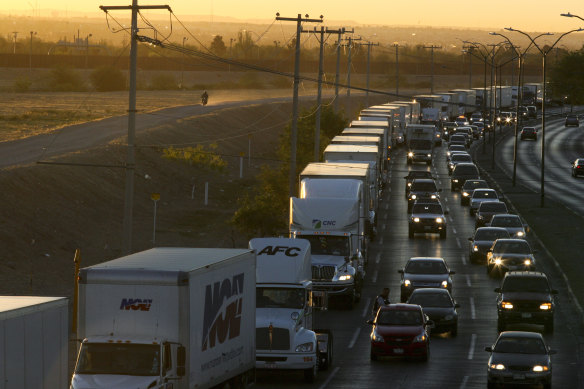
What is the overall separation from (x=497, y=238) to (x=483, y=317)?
12362 millimetres

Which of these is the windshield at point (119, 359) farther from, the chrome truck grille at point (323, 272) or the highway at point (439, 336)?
the chrome truck grille at point (323, 272)

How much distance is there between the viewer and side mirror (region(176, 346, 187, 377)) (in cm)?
1898

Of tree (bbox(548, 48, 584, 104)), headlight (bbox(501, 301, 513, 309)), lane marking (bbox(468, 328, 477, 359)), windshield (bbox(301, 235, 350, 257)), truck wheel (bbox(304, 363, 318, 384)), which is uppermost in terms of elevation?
tree (bbox(548, 48, 584, 104))

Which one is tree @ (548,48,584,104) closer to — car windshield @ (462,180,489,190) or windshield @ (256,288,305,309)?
car windshield @ (462,180,489,190)

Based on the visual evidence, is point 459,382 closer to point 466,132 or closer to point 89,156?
point 89,156

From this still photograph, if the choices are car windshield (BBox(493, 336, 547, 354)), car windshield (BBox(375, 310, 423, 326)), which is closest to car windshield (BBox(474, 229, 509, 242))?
car windshield (BBox(375, 310, 423, 326))

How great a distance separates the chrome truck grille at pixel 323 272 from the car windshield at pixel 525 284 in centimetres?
606

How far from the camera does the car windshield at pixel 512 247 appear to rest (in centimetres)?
4616

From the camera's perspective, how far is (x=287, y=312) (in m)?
27.2

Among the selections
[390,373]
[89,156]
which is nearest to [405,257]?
[390,373]

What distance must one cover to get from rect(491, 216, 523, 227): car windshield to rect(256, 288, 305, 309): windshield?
28385 mm

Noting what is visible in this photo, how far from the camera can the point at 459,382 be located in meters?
27.3

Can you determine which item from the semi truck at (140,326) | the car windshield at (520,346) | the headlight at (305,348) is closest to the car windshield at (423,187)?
the car windshield at (520,346)

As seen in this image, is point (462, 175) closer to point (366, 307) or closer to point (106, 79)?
point (366, 307)
